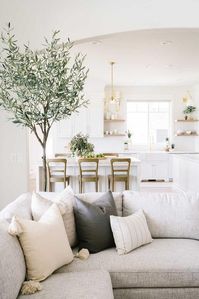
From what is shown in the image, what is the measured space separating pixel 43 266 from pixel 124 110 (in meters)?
7.90

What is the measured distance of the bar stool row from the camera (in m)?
5.29

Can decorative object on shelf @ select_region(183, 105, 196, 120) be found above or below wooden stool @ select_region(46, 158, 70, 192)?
above

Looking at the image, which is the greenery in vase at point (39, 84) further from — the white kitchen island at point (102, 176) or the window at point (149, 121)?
the window at point (149, 121)

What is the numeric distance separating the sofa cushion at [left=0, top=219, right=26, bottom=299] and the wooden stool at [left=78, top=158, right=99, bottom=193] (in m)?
3.30

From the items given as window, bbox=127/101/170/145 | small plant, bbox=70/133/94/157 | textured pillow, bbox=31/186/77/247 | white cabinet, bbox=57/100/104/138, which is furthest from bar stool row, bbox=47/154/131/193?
window, bbox=127/101/170/145

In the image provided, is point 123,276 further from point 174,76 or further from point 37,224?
point 174,76

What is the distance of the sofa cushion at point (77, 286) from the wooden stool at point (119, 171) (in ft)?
10.7

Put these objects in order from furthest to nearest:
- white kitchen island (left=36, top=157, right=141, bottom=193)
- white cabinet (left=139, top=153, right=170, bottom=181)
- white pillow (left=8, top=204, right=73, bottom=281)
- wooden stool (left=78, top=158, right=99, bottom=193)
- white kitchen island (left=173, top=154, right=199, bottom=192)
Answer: white cabinet (left=139, top=153, right=170, bottom=181) < white kitchen island (left=173, top=154, right=199, bottom=192) < white kitchen island (left=36, top=157, right=141, bottom=193) < wooden stool (left=78, top=158, right=99, bottom=193) < white pillow (left=8, top=204, right=73, bottom=281)

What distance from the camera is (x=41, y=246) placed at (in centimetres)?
201

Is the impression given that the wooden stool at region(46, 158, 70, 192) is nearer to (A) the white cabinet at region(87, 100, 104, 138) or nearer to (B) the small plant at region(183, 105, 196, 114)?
(A) the white cabinet at region(87, 100, 104, 138)

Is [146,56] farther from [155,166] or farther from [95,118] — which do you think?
[155,166]

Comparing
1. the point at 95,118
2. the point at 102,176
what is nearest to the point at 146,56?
the point at 102,176

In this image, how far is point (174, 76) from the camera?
8.30 meters

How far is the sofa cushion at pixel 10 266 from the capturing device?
1578mm
